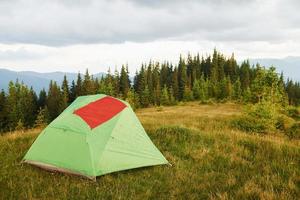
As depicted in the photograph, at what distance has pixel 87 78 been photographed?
92.5 metres

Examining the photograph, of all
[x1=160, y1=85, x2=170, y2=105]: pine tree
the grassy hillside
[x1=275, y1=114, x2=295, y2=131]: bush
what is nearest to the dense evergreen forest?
[x1=160, y1=85, x2=170, y2=105]: pine tree

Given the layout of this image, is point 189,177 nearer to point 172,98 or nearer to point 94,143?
point 94,143

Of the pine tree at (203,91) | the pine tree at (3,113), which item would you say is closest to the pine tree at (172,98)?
the pine tree at (203,91)

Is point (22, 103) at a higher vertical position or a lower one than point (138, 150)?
lower

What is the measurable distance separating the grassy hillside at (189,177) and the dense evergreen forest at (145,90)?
186 feet

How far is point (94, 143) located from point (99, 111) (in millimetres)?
1566

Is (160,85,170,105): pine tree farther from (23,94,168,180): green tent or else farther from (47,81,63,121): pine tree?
(23,94,168,180): green tent

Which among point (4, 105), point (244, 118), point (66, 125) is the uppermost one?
point (66, 125)

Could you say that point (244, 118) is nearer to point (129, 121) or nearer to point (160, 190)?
point (129, 121)

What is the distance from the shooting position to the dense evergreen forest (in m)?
85.8

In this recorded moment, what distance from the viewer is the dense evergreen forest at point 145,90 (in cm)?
8575

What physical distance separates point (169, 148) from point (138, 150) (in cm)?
202

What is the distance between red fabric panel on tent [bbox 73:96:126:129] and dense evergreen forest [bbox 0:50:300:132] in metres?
58.0

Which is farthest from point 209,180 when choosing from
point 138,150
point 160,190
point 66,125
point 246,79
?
point 246,79
